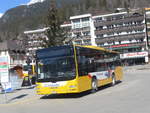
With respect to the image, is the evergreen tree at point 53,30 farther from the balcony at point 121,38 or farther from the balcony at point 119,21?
the balcony at point 119,21

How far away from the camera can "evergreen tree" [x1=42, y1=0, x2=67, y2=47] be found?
127ft

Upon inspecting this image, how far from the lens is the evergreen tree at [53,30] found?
38.8m

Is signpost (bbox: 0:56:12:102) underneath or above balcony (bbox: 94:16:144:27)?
Answer: underneath

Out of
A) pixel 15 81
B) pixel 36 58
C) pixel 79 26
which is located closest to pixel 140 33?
pixel 79 26

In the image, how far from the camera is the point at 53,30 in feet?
131

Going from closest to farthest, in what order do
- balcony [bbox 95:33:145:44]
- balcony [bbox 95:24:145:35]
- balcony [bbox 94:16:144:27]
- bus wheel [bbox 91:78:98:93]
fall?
1. bus wheel [bbox 91:78:98:93]
2. balcony [bbox 95:33:145:44]
3. balcony [bbox 95:24:145:35]
4. balcony [bbox 94:16:144:27]

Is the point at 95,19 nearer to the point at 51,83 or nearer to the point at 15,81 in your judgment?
the point at 15,81

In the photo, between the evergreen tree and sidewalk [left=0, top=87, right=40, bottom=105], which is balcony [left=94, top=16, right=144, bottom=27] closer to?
the evergreen tree

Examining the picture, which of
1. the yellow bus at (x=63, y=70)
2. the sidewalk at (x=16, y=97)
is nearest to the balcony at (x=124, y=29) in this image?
the sidewalk at (x=16, y=97)

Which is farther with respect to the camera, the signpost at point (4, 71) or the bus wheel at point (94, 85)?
the bus wheel at point (94, 85)

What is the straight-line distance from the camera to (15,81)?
25.0m

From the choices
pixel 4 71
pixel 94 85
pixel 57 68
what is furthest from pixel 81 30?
pixel 57 68

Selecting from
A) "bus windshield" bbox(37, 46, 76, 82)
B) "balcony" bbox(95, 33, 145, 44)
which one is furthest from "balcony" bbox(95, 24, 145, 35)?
"bus windshield" bbox(37, 46, 76, 82)

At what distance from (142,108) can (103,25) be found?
96811 mm
